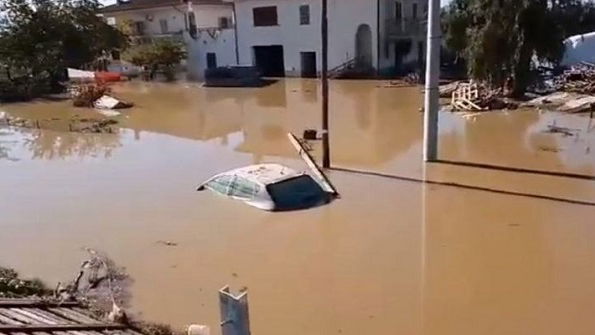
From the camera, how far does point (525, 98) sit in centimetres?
2883

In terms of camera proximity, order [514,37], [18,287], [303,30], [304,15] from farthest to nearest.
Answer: [303,30]
[304,15]
[514,37]
[18,287]

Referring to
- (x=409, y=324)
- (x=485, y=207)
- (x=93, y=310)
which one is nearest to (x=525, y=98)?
(x=485, y=207)

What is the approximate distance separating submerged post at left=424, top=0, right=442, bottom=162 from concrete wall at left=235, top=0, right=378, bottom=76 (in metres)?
24.1

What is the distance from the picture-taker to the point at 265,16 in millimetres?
43906

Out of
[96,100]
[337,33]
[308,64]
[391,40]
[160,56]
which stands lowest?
[96,100]

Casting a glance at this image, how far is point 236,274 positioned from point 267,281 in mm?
619

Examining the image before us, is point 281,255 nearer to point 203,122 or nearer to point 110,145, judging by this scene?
point 110,145

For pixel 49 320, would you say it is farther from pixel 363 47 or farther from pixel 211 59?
pixel 211 59

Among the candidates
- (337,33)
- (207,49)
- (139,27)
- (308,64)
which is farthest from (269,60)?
(139,27)

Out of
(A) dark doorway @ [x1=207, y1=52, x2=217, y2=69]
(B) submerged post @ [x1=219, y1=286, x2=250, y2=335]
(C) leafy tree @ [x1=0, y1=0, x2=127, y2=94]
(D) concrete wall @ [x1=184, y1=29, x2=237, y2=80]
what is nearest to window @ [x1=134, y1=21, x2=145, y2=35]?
(D) concrete wall @ [x1=184, y1=29, x2=237, y2=80]

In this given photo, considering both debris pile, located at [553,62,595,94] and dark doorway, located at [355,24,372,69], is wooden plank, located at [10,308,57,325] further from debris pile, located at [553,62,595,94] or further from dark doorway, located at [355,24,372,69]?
dark doorway, located at [355,24,372,69]

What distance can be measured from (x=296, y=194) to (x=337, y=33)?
1174 inches

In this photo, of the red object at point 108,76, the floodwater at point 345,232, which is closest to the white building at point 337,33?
the red object at point 108,76

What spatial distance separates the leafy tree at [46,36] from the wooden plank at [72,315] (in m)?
36.3
